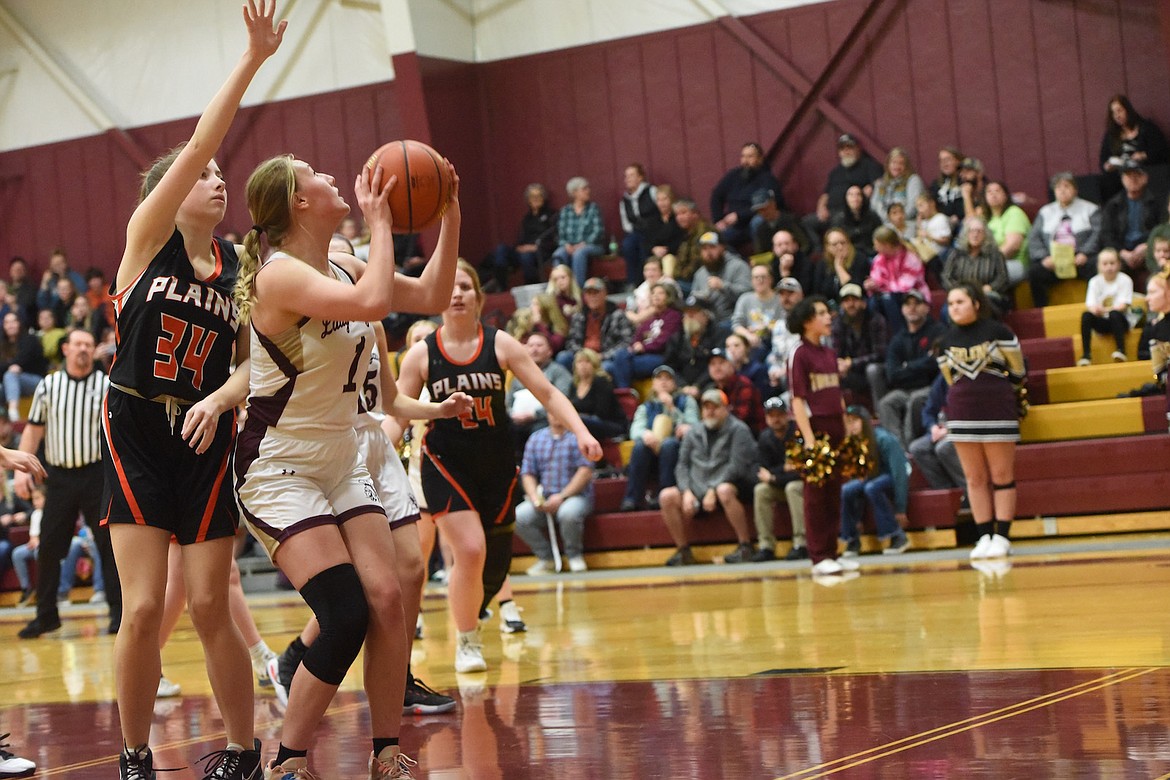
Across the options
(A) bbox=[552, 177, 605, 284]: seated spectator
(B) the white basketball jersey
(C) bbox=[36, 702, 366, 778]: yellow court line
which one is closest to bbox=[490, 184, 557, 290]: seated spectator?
(A) bbox=[552, 177, 605, 284]: seated spectator

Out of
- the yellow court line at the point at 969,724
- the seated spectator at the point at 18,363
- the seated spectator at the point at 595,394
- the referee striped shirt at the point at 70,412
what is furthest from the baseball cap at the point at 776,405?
the seated spectator at the point at 18,363

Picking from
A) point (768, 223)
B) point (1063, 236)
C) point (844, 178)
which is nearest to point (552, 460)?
point (768, 223)

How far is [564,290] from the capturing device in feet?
45.3

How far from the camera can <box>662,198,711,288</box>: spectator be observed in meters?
→ 13.7

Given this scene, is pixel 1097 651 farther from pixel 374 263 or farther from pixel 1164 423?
pixel 1164 423

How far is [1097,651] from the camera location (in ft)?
17.1

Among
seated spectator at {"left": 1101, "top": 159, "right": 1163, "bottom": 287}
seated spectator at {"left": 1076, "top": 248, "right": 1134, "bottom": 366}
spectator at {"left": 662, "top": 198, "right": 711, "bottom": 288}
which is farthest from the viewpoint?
spectator at {"left": 662, "top": 198, "right": 711, "bottom": 288}

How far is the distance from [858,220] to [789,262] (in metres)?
0.95

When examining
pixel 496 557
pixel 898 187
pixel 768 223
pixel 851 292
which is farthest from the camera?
pixel 768 223

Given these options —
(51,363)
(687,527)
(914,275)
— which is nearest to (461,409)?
(687,527)

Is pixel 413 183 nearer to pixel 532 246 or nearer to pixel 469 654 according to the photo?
pixel 469 654

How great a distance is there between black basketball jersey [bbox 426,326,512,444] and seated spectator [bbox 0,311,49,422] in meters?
10.2

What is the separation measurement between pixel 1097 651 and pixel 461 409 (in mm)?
2481

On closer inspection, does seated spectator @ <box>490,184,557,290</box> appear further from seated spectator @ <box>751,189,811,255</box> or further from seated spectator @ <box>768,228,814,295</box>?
seated spectator @ <box>768,228,814,295</box>
